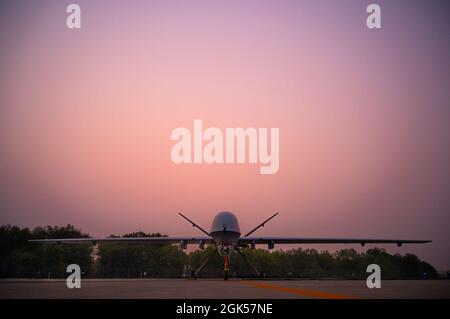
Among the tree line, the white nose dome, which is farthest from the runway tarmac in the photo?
the tree line

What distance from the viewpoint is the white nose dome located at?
45.8 metres

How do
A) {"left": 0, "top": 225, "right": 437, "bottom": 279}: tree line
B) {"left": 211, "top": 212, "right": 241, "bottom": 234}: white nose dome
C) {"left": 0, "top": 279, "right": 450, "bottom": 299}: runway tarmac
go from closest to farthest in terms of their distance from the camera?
1. {"left": 0, "top": 279, "right": 450, "bottom": 299}: runway tarmac
2. {"left": 211, "top": 212, "right": 241, "bottom": 234}: white nose dome
3. {"left": 0, "top": 225, "right": 437, "bottom": 279}: tree line

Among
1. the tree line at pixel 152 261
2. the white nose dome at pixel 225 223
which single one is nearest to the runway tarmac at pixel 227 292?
the white nose dome at pixel 225 223

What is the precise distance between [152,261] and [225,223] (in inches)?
2751

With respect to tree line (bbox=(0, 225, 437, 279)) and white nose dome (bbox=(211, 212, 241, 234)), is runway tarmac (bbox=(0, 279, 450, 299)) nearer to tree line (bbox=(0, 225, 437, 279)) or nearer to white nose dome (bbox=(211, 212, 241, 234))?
white nose dome (bbox=(211, 212, 241, 234))

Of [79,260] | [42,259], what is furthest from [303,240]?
[79,260]

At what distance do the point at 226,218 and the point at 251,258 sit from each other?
8640 cm

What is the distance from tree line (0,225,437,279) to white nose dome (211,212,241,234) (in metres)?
12.8

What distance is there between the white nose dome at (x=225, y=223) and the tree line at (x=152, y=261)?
12770 mm

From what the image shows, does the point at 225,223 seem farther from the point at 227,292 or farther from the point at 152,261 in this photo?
the point at 152,261

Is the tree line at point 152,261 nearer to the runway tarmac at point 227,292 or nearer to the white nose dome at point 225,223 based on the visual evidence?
the white nose dome at point 225,223

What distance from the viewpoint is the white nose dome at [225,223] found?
1802 inches
